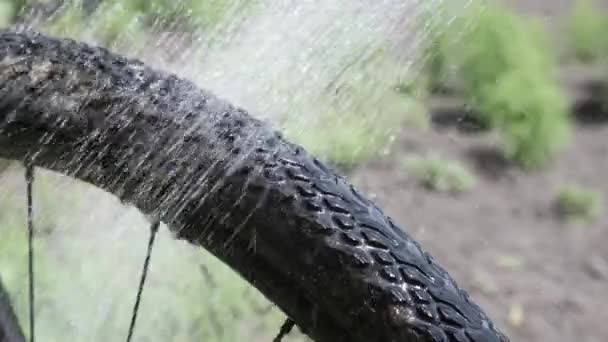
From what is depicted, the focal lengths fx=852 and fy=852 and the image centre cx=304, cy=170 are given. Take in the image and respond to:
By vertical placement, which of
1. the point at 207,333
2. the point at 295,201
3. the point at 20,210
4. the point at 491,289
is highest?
the point at 295,201

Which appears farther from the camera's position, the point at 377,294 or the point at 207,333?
the point at 207,333

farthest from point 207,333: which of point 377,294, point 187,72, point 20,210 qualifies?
point 377,294

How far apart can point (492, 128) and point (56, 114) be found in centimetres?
126

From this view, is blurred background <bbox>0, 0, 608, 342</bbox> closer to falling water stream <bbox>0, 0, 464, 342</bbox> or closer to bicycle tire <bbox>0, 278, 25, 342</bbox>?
falling water stream <bbox>0, 0, 464, 342</bbox>

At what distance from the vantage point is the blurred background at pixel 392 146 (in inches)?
51.8

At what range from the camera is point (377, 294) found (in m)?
0.54

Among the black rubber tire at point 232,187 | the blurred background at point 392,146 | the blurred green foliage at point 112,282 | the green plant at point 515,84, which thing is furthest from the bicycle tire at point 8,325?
the green plant at point 515,84

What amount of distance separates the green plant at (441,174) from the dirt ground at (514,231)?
0.06 feet

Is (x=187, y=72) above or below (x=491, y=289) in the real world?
below

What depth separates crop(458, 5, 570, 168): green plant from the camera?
1712 millimetres

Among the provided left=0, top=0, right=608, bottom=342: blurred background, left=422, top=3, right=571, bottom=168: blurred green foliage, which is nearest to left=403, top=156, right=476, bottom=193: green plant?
left=0, top=0, right=608, bottom=342: blurred background

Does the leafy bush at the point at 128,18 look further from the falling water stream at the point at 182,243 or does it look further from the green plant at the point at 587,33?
the green plant at the point at 587,33

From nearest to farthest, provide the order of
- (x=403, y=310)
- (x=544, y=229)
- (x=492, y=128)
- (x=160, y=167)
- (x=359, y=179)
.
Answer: (x=403, y=310) < (x=160, y=167) < (x=544, y=229) < (x=359, y=179) < (x=492, y=128)

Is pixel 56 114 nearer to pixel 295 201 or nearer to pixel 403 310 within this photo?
pixel 295 201
